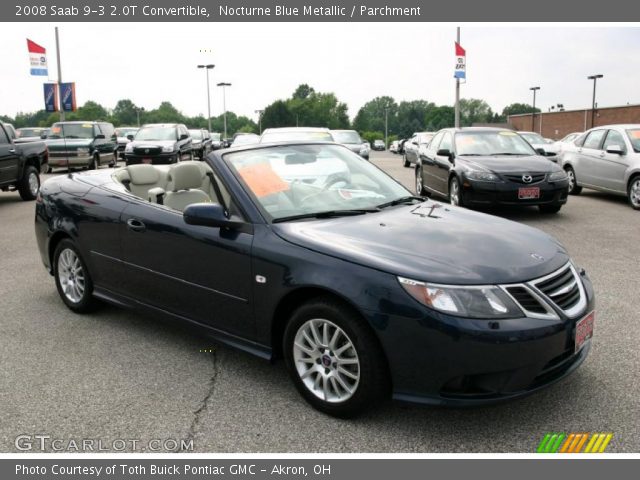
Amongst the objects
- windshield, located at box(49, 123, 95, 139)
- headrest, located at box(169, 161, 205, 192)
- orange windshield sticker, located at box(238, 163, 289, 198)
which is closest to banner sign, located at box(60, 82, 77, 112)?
windshield, located at box(49, 123, 95, 139)

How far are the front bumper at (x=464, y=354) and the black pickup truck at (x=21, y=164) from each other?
37.8 feet

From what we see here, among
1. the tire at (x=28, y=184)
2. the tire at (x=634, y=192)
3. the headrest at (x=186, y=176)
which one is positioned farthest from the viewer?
the tire at (x=28, y=184)

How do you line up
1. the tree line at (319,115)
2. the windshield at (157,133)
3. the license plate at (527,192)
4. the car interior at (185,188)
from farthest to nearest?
the tree line at (319,115)
the windshield at (157,133)
the license plate at (527,192)
the car interior at (185,188)

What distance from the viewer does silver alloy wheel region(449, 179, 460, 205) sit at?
403 inches

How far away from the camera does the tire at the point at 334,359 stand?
3066 millimetres

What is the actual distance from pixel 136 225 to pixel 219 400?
4.88 feet

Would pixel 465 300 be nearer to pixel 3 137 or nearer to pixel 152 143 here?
pixel 3 137

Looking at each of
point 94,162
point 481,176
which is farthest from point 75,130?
point 481,176

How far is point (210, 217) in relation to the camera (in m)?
3.65

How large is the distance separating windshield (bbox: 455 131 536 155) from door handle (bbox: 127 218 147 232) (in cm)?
749

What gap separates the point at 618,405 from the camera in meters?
3.37

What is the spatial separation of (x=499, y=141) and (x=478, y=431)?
856 cm

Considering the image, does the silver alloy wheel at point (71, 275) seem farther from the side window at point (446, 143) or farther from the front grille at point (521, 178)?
the side window at point (446, 143)

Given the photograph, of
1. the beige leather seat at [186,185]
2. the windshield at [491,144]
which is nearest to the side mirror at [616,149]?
the windshield at [491,144]
